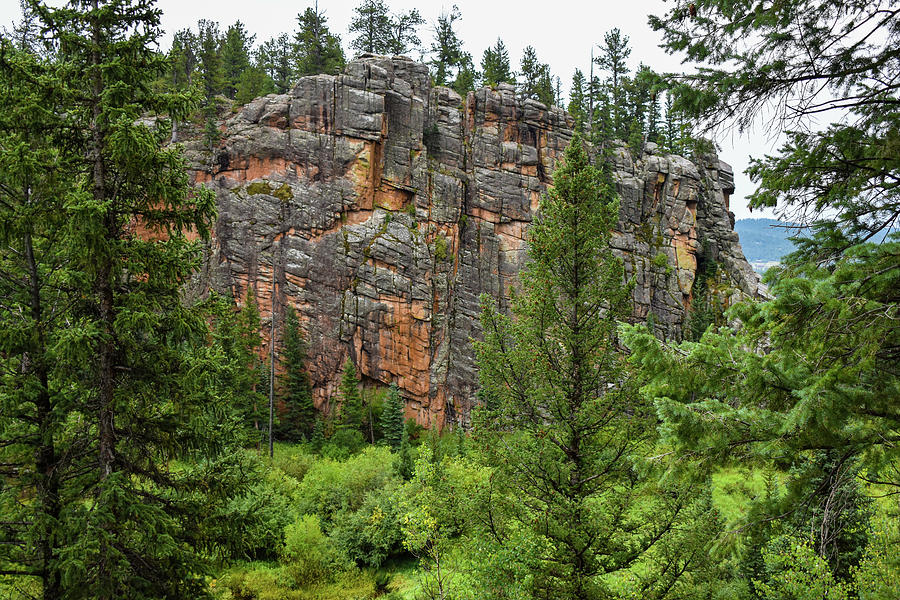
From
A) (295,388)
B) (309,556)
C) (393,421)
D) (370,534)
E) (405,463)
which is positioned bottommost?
(309,556)

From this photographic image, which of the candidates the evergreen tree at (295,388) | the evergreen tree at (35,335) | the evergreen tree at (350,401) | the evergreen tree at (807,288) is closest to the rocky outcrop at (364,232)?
the evergreen tree at (295,388)

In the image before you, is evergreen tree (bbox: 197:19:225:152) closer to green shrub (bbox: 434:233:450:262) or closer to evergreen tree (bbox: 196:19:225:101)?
evergreen tree (bbox: 196:19:225:101)

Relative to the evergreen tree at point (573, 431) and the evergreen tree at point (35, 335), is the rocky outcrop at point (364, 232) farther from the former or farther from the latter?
the evergreen tree at point (35, 335)

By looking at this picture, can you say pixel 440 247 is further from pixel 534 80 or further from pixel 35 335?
pixel 35 335

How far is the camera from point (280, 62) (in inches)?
2088

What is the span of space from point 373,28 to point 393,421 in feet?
136

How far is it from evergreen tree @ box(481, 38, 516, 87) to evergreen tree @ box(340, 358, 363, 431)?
101 ft

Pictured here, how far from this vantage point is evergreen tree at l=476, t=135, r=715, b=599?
8.15 metres

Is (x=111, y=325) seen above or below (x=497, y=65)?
below

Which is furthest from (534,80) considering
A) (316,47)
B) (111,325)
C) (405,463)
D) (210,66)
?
(111,325)

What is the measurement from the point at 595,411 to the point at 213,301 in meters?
6.60

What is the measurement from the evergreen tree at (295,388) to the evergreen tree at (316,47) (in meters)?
23.7

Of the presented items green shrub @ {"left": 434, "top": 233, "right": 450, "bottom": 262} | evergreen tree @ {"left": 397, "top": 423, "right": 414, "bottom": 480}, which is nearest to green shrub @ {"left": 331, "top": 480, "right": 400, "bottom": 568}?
evergreen tree @ {"left": 397, "top": 423, "right": 414, "bottom": 480}

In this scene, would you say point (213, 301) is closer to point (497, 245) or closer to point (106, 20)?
point (106, 20)
